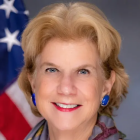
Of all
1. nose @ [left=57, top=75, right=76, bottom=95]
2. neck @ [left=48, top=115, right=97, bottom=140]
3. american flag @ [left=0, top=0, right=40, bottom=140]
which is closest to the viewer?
nose @ [left=57, top=75, right=76, bottom=95]

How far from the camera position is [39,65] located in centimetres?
154

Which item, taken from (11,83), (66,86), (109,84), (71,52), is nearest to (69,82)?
(66,86)

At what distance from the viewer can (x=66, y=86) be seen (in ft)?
4.60

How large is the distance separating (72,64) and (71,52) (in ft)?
0.18

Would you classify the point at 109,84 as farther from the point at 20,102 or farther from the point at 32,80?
the point at 20,102

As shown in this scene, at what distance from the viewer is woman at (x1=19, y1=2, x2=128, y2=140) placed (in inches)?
56.6

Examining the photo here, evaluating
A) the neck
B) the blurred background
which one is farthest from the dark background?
the neck

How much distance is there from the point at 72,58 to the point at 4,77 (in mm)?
910

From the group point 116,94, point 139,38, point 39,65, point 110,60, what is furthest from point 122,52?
point 39,65

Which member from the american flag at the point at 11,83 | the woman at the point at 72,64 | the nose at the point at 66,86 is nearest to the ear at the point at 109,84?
the woman at the point at 72,64

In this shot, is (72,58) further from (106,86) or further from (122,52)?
(122,52)

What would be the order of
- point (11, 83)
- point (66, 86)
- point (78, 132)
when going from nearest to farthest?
point (66, 86), point (78, 132), point (11, 83)

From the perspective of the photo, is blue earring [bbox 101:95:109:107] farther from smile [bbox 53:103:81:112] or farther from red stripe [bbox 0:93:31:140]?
red stripe [bbox 0:93:31:140]

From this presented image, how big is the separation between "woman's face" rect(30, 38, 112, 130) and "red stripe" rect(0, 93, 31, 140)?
29.1 inches
